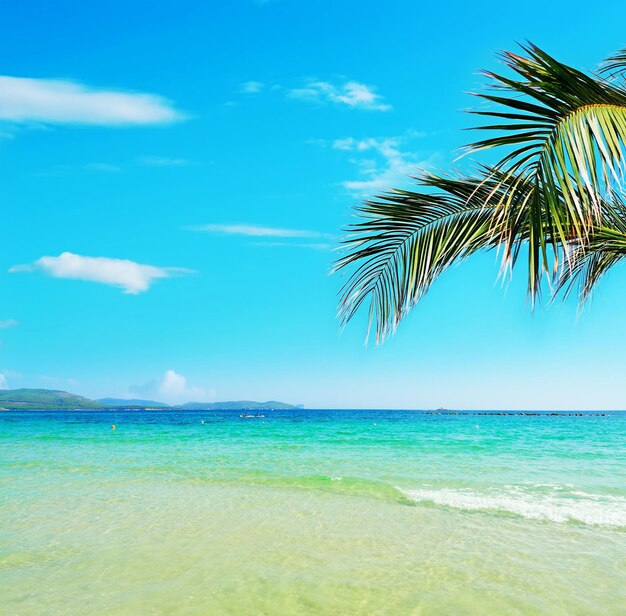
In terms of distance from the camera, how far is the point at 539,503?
31.2 feet

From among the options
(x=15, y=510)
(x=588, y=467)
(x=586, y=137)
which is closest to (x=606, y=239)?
(x=586, y=137)

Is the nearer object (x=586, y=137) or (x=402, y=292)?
(x=586, y=137)

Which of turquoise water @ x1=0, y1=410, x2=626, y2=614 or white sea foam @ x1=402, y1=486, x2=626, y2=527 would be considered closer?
turquoise water @ x1=0, y1=410, x2=626, y2=614

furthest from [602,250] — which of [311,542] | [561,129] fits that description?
[311,542]

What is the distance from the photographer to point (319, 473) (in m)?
13.4

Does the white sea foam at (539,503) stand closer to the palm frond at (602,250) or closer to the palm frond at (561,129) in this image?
the palm frond at (602,250)

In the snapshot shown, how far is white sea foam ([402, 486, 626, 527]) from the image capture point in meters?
8.41

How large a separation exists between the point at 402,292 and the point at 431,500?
277 inches

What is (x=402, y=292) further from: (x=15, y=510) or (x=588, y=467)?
(x=588, y=467)

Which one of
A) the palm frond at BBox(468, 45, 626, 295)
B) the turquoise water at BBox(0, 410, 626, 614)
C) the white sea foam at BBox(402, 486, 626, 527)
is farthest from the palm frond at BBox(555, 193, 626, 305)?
the white sea foam at BBox(402, 486, 626, 527)

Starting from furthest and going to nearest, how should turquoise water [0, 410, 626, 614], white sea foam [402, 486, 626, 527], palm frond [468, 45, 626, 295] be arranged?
white sea foam [402, 486, 626, 527] → turquoise water [0, 410, 626, 614] → palm frond [468, 45, 626, 295]

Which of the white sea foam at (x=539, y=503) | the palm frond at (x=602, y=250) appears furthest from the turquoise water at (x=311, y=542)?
the palm frond at (x=602, y=250)

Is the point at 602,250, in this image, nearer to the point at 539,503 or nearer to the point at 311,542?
the point at 311,542

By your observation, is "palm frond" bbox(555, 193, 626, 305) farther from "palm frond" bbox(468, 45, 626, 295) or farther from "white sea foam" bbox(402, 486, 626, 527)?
"white sea foam" bbox(402, 486, 626, 527)
